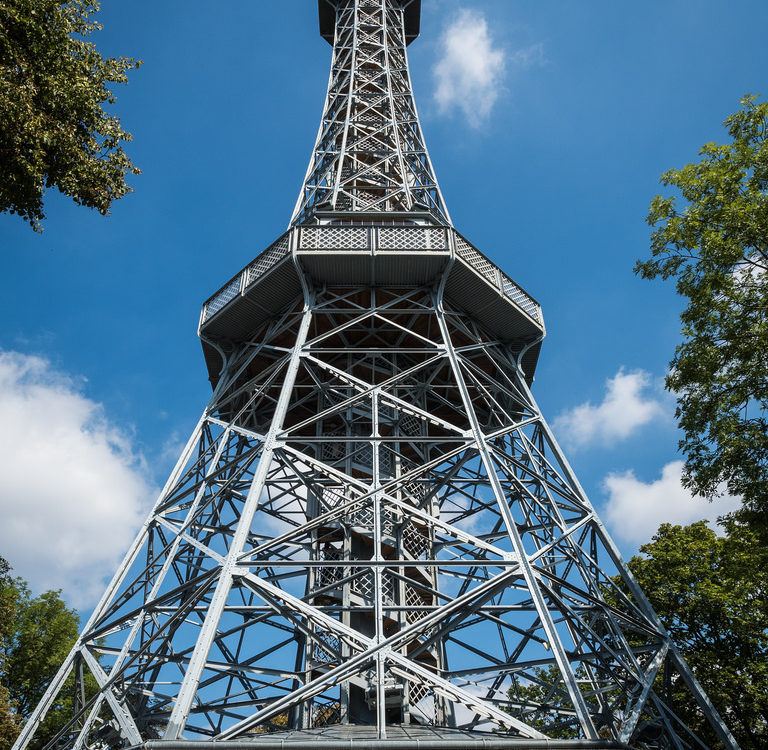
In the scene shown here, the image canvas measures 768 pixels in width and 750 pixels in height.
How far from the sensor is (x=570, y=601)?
1330 cm

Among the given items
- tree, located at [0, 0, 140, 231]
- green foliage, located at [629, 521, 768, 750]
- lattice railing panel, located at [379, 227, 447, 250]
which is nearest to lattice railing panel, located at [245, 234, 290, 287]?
lattice railing panel, located at [379, 227, 447, 250]

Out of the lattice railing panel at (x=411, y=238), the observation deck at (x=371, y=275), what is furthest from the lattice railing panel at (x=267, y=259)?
the lattice railing panel at (x=411, y=238)

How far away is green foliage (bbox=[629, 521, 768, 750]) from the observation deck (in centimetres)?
709

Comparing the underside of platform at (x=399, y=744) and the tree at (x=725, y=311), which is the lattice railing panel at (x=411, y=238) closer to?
the tree at (x=725, y=311)

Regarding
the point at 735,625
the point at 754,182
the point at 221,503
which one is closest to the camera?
the point at 754,182

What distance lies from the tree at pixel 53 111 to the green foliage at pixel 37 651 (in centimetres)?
1573

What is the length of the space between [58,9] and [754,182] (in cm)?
1102

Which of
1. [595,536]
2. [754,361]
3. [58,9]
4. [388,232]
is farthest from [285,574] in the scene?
[58,9]

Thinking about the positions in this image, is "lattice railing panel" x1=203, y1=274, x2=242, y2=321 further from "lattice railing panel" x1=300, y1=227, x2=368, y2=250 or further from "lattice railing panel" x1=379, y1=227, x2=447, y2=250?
"lattice railing panel" x1=379, y1=227, x2=447, y2=250

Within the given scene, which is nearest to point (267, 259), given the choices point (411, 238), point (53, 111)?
point (411, 238)

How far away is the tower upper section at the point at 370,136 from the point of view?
2053 centimetres

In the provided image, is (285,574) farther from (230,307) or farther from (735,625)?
(735,625)

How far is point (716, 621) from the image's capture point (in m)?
17.0

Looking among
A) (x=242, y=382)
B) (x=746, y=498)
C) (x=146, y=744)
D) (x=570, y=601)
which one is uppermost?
(x=242, y=382)
